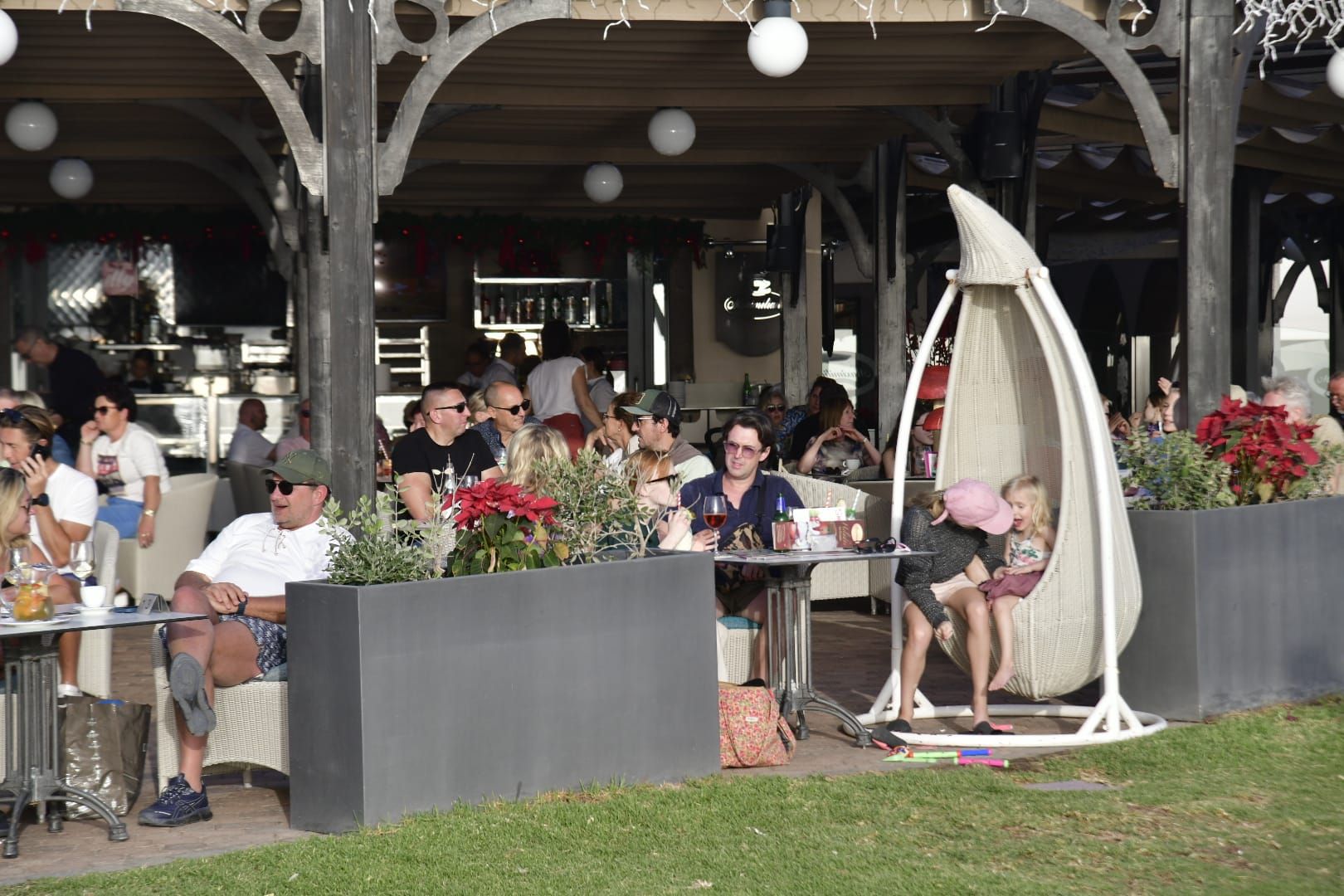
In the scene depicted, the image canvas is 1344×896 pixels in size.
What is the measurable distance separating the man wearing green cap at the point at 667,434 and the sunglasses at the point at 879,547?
0.83 m

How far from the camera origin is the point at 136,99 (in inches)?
328

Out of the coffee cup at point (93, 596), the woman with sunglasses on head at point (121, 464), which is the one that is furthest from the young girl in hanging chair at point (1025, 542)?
the woman with sunglasses on head at point (121, 464)

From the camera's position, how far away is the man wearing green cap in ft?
20.2

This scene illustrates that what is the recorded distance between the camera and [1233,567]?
18.5 ft

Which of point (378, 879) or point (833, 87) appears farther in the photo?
point (833, 87)

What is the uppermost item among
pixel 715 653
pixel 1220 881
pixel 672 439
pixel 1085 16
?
pixel 1085 16

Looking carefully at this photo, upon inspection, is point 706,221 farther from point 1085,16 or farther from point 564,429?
point 1085,16

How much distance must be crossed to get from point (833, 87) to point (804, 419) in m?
2.28

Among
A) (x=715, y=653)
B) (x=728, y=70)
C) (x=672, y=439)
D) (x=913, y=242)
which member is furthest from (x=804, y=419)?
(x=913, y=242)

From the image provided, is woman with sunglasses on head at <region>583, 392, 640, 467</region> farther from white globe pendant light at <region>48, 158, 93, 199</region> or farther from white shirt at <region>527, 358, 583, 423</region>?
white globe pendant light at <region>48, 158, 93, 199</region>

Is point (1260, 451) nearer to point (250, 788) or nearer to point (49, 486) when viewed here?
point (250, 788)

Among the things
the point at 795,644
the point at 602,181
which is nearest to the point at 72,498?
the point at 795,644

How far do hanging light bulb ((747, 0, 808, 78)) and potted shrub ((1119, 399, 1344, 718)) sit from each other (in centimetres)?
197

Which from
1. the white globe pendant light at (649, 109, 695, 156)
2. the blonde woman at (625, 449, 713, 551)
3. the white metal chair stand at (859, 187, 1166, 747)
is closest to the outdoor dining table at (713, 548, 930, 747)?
the blonde woman at (625, 449, 713, 551)
